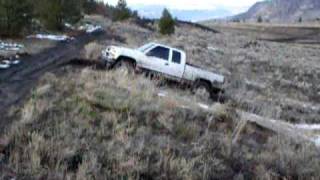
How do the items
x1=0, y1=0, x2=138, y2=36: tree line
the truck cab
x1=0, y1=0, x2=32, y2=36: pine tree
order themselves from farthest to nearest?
x1=0, y1=0, x2=138, y2=36: tree line < x1=0, y1=0, x2=32, y2=36: pine tree < the truck cab

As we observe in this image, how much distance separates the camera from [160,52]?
22.4 metres

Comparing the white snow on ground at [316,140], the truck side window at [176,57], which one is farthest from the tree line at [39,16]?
the white snow on ground at [316,140]

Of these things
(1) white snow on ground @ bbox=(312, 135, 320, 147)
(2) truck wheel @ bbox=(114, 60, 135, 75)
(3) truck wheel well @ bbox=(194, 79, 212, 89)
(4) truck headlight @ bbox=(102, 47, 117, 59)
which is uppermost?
(4) truck headlight @ bbox=(102, 47, 117, 59)

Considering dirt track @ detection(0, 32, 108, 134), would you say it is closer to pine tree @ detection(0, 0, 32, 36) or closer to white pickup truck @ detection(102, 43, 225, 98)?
white pickup truck @ detection(102, 43, 225, 98)

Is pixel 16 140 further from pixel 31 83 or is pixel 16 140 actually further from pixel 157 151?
pixel 31 83

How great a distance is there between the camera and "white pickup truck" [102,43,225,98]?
21812 millimetres

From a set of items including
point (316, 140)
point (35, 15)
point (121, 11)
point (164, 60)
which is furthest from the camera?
point (121, 11)

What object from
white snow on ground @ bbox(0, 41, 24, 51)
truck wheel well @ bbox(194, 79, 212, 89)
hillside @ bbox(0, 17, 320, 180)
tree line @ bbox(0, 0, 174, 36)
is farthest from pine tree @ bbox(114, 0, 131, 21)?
hillside @ bbox(0, 17, 320, 180)

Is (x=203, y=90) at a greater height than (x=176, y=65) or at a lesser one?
lesser

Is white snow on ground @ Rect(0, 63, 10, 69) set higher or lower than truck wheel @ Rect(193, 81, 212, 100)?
higher

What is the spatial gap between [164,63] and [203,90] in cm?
173

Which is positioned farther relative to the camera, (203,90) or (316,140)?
(203,90)

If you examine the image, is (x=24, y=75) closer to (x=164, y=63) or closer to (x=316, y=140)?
(x=164, y=63)

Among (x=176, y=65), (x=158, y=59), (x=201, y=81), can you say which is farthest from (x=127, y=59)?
(x=201, y=81)
